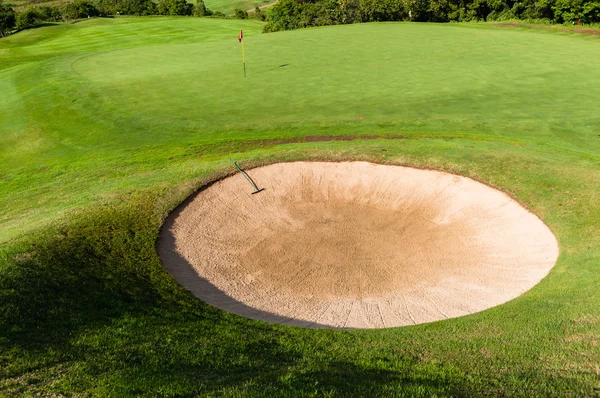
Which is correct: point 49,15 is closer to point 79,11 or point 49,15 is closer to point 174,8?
point 79,11

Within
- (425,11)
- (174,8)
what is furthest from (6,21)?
(425,11)

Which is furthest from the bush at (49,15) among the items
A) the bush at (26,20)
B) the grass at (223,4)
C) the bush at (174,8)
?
the grass at (223,4)

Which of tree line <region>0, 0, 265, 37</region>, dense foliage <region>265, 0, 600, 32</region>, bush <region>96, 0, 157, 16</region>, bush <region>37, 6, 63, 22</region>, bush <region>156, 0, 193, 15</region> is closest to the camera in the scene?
dense foliage <region>265, 0, 600, 32</region>

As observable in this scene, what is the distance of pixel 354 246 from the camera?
14672 mm

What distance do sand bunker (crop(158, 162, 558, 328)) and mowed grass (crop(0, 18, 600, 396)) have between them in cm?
85

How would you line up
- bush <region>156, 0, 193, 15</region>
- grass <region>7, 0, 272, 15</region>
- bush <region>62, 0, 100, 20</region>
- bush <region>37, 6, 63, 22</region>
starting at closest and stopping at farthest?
bush <region>37, 6, 63, 22</region> < bush <region>62, 0, 100, 20</region> < bush <region>156, 0, 193, 15</region> < grass <region>7, 0, 272, 15</region>

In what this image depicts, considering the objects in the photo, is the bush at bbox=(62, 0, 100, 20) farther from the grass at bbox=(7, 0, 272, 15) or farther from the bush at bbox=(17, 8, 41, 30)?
the grass at bbox=(7, 0, 272, 15)

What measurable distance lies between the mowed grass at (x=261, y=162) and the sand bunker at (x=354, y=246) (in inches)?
33.5

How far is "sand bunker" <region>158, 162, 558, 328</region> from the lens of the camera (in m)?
12.2

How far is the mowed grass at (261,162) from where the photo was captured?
26.9 ft

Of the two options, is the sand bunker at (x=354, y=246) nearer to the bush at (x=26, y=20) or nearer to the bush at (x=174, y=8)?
the bush at (x=26, y=20)

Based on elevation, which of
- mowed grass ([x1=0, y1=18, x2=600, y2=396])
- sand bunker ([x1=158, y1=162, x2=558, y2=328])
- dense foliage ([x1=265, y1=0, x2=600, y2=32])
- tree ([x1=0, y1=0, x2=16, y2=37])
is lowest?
sand bunker ([x1=158, y1=162, x2=558, y2=328])

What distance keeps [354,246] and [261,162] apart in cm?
660

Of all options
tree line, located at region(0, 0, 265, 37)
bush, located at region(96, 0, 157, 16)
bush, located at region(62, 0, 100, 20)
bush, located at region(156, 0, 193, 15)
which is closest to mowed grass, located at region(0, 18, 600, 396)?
tree line, located at region(0, 0, 265, 37)
